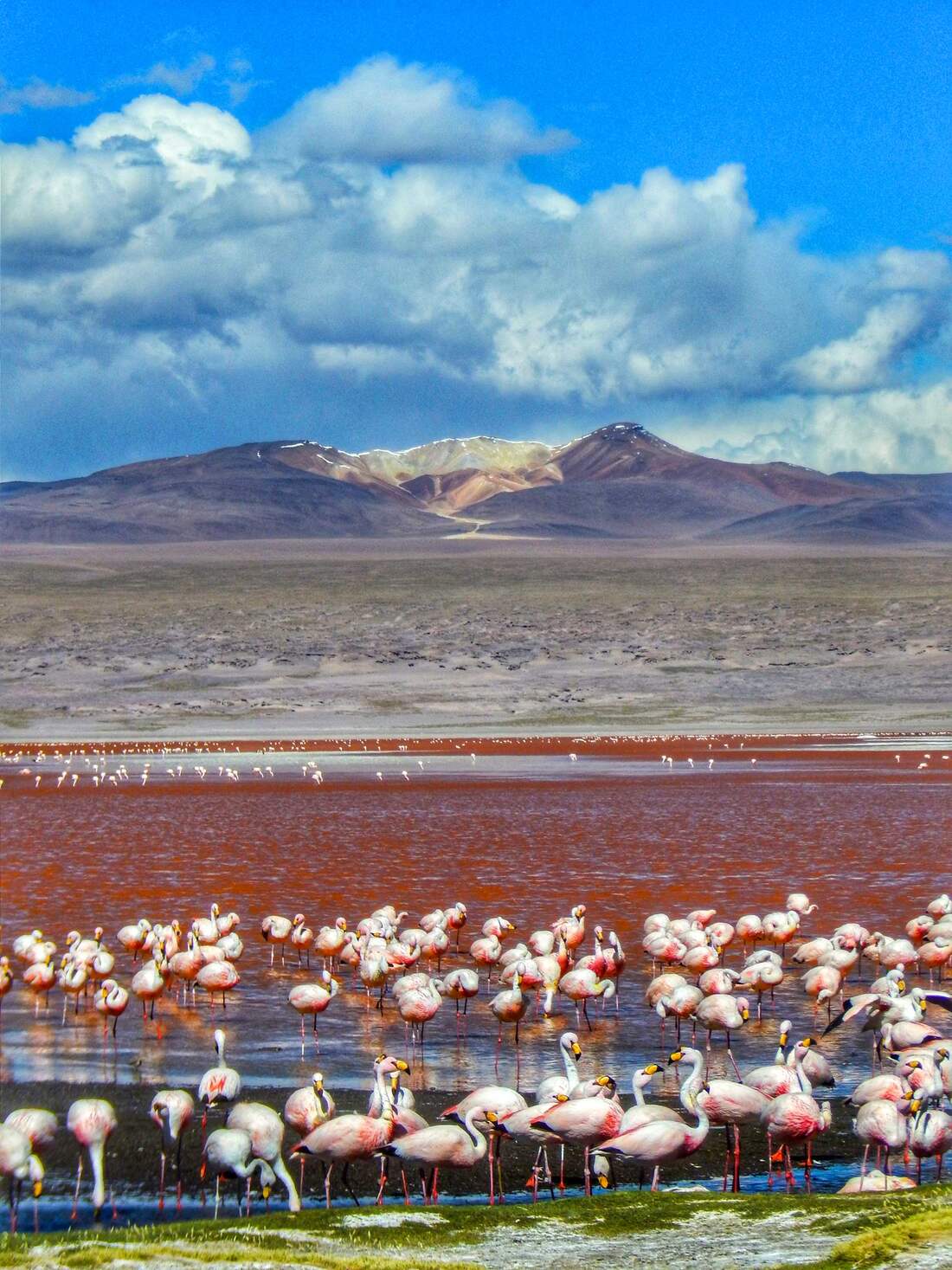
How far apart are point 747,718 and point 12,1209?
5613 cm

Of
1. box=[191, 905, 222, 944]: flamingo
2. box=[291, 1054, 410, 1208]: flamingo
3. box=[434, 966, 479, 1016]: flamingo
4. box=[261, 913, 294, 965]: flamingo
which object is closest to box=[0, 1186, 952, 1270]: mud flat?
box=[291, 1054, 410, 1208]: flamingo

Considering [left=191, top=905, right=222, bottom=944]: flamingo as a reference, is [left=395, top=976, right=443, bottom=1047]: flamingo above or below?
below

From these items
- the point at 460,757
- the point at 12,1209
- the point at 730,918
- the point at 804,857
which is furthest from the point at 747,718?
the point at 12,1209

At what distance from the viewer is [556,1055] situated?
12.8 metres

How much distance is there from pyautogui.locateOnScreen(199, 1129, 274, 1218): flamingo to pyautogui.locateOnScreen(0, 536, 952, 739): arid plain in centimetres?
5029

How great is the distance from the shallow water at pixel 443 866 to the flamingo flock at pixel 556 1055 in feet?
0.86

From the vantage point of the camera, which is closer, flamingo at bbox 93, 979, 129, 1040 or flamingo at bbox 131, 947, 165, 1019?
flamingo at bbox 93, 979, 129, 1040

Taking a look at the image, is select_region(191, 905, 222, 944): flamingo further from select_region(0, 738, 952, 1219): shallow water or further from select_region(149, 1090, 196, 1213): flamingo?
select_region(149, 1090, 196, 1213): flamingo

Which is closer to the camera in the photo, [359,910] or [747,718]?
[359,910]

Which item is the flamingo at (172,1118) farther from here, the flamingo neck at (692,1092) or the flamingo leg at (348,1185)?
the flamingo neck at (692,1092)

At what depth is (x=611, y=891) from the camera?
20734mm

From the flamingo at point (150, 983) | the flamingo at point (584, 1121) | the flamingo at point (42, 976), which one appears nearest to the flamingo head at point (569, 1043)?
the flamingo at point (584, 1121)

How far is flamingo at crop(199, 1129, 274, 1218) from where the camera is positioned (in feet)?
30.7

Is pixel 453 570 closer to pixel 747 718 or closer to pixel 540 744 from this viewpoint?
pixel 747 718
